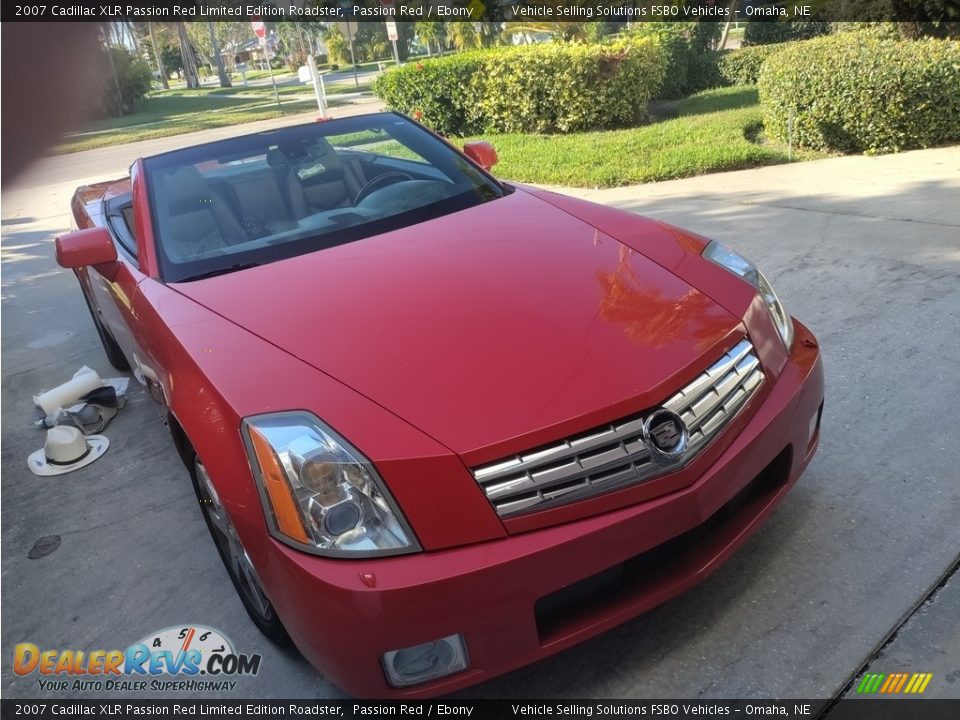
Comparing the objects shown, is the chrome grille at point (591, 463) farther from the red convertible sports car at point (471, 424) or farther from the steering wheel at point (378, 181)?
the steering wheel at point (378, 181)

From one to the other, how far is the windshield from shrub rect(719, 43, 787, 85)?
12.6m

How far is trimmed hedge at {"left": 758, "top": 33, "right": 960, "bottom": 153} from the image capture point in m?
7.25

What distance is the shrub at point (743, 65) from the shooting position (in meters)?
14.3

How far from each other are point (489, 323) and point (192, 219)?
4.97 ft

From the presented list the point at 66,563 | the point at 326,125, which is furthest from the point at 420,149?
the point at 66,563

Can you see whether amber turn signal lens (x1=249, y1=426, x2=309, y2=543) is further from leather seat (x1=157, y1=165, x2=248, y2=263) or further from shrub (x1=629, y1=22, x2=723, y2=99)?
shrub (x1=629, y1=22, x2=723, y2=99)

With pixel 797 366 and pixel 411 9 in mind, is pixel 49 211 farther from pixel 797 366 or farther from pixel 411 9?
pixel 411 9

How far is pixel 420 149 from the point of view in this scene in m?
3.62

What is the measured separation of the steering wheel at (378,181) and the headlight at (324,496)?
5.31ft

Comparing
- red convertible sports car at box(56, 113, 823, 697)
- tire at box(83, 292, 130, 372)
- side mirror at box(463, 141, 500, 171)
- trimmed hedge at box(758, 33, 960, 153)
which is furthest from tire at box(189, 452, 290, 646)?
trimmed hedge at box(758, 33, 960, 153)

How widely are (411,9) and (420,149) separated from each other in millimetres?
32105

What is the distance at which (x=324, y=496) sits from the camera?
1805 mm

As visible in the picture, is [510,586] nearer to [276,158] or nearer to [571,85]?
[276,158]

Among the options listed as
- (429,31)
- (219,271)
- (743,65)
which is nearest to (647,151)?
(219,271)
